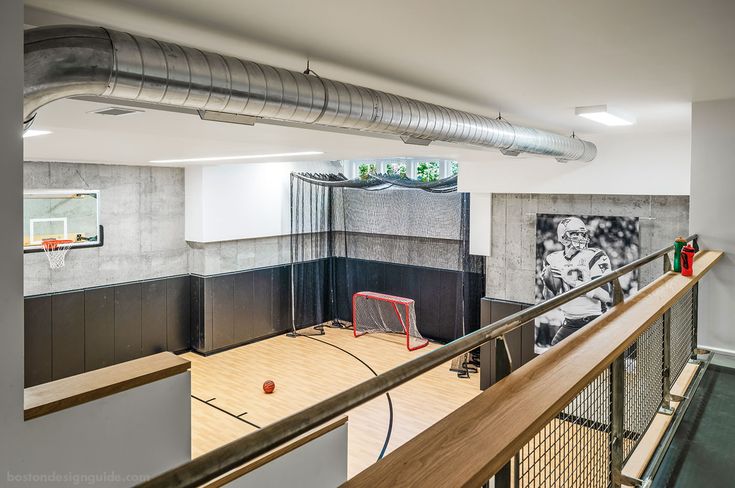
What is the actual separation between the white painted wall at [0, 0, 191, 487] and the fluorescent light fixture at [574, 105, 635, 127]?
150 inches

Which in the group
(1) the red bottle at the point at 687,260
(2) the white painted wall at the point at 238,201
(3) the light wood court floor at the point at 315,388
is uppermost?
(2) the white painted wall at the point at 238,201

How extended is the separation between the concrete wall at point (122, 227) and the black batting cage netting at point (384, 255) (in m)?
2.55

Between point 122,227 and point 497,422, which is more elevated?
A: point 122,227

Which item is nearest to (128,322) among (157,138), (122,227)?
(122,227)

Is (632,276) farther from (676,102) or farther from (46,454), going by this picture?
(46,454)

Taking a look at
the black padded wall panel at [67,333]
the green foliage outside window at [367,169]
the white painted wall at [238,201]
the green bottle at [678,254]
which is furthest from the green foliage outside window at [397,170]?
the green bottle at [678,254]

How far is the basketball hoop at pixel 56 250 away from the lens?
8375 mm

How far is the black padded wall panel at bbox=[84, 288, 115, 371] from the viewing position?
8.85 metres

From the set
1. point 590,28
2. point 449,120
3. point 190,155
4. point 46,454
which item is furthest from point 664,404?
point 190,155

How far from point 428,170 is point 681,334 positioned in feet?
27.2

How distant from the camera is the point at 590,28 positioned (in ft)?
8.20

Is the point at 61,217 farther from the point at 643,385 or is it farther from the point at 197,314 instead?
the point at 643,385

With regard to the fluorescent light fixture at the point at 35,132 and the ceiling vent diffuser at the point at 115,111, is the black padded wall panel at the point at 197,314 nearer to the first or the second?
the fluorescent light fixture at the point at 35,132

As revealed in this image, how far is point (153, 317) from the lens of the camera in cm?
983
